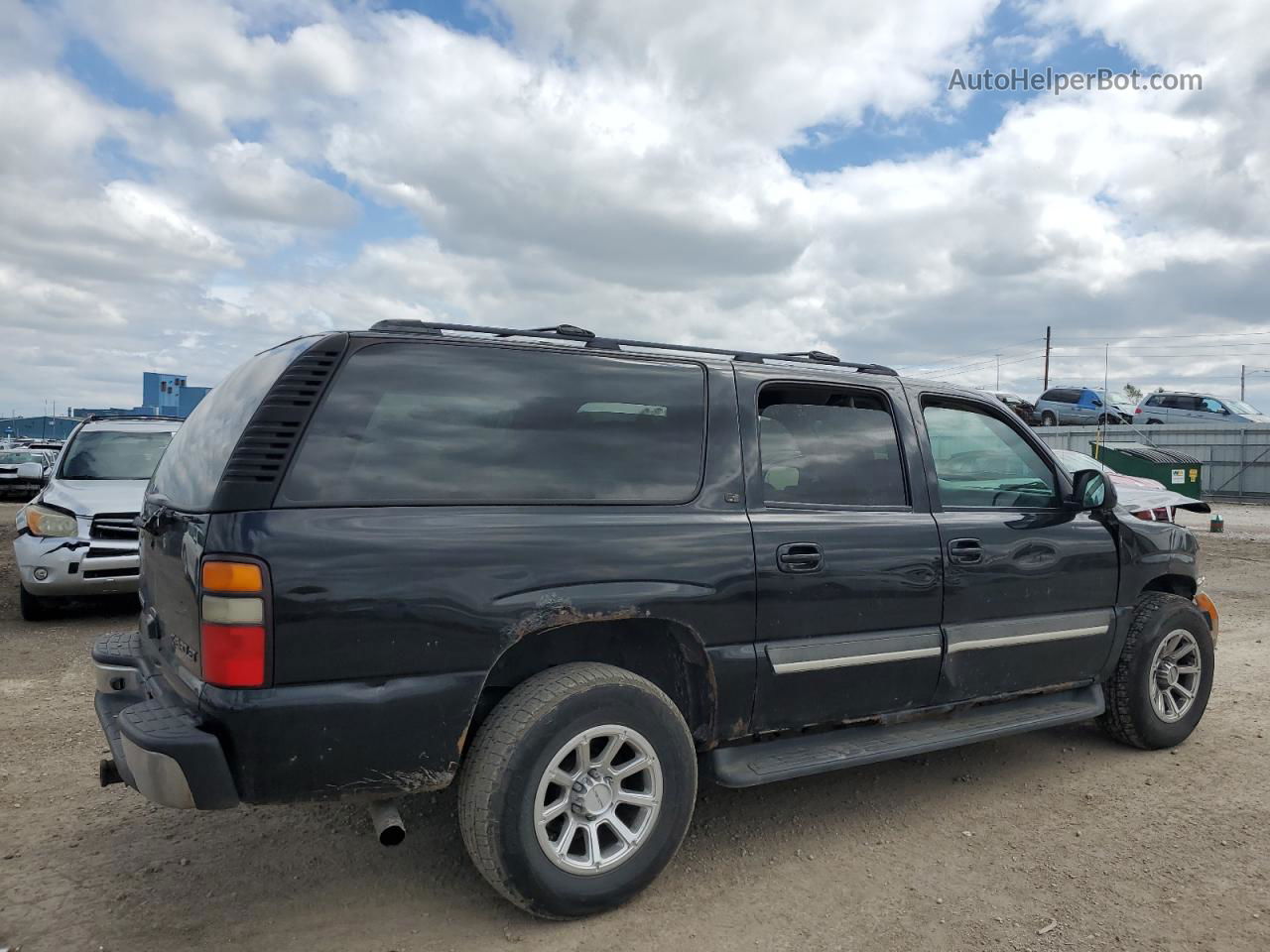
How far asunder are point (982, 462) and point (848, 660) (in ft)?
4.53

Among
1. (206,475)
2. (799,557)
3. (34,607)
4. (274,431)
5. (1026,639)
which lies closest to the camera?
(274,431)

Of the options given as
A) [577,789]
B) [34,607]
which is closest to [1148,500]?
[577,789]

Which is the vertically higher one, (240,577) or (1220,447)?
(1220,447)

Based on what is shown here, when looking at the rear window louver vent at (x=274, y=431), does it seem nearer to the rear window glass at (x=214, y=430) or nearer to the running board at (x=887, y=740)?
the rear window glass at (x=214, y=430)

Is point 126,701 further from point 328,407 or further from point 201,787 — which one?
point 328,407

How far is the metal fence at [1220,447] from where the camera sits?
26.1 m

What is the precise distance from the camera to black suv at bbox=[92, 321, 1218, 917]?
8.54 feet

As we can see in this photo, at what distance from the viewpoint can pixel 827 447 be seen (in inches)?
146

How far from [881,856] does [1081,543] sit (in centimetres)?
174

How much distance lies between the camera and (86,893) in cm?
312

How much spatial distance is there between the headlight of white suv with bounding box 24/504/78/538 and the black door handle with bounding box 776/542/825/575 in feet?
20.9

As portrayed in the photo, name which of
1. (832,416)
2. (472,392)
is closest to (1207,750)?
(832,416)

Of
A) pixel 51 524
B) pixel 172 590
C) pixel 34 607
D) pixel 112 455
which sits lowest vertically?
pixel 34 607

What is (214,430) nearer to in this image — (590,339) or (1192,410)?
(590,339)
